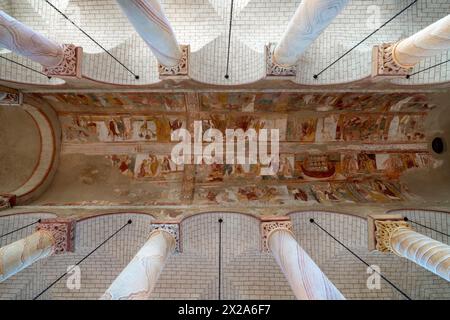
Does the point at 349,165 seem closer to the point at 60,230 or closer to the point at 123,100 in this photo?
the point at 123,100

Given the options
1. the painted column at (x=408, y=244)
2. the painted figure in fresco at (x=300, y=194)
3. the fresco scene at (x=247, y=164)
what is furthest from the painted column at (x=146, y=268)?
the painted column at (x=408, y=244)

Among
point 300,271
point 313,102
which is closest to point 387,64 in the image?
point 313,102

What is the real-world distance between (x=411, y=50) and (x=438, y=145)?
3903 millimetres

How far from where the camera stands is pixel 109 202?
7.42 meters

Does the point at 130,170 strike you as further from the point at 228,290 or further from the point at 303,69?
the point at 303,69

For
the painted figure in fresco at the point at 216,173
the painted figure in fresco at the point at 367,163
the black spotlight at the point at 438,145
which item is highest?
the black spotlight at the point at 438,145

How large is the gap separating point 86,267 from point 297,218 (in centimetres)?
529

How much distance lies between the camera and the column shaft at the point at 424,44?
4.44 metres

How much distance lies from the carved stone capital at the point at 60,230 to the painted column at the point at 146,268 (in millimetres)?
1838

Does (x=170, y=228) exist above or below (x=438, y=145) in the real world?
below

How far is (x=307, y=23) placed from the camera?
4.55 metres

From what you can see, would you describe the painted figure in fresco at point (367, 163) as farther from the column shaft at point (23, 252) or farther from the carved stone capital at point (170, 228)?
the column shaft at point (23, 252)

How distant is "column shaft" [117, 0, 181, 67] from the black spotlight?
7100 mm

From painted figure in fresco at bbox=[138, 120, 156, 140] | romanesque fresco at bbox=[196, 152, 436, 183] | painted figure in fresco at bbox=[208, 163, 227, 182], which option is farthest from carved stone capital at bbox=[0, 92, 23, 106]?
painted figure in fresco at bbox=[208, 163, 227, 182]
